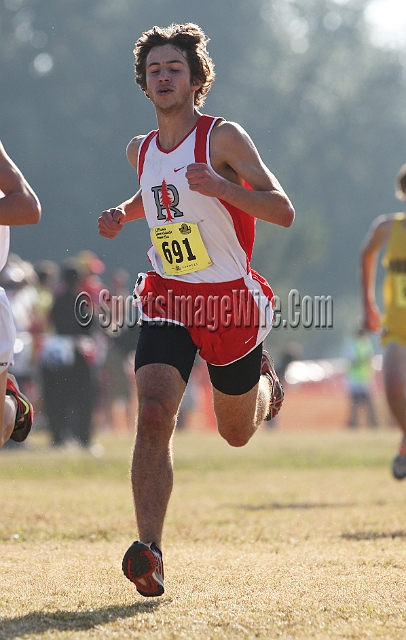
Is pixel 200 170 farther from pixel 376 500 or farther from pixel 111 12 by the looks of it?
pixel 111 12

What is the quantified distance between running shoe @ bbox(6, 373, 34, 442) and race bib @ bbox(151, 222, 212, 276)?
117cm

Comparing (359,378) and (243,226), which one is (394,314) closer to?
(243,226)

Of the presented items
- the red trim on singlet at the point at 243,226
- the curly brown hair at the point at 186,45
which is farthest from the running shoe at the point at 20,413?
the curly brown hair at the point at 186,45

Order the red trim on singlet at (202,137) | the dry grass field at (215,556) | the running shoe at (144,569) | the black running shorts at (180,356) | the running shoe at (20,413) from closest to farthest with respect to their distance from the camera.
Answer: the dry grass field at (215,556) → the running shoe at (144,569) → the black running shorts at (180,356) → the red trim on singlet at (202,137) → the running shoe at (20,413)

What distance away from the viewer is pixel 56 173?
902 centimetres

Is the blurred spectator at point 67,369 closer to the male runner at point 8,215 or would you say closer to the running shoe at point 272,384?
the running shoe at point 272,384

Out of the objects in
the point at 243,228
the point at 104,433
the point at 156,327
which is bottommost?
the point at 104,433

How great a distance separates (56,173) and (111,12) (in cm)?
2090

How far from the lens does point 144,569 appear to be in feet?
12.7

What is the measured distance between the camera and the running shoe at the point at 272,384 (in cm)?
566

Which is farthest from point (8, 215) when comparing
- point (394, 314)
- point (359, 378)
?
point (359, 378)

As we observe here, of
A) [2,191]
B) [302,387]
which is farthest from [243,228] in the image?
[302,387]

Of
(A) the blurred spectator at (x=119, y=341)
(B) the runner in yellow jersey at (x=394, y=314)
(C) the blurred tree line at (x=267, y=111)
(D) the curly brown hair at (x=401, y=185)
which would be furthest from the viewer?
(A) the blurred spectator at (x=119, y=341)

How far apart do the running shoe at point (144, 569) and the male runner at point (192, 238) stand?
416mm
